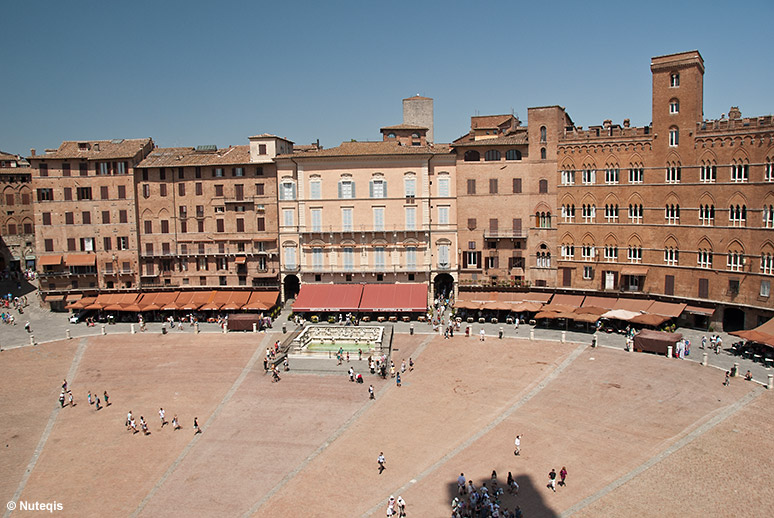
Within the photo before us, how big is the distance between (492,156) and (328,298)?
1987 cm

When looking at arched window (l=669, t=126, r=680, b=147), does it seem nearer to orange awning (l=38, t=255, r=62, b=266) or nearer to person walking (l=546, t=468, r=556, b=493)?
person walking (l=546, t=468, r=556, b=493)

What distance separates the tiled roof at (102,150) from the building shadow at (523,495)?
4709 centimetres

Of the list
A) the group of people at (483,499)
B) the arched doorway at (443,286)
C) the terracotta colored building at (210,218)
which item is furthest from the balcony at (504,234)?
the group of people at (483,499)

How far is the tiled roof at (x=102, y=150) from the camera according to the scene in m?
60.8

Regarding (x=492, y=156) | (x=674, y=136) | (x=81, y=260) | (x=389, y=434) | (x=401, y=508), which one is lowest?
(x=401, y=508)

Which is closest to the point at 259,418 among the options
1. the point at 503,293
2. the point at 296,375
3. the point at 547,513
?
the point at 296,375

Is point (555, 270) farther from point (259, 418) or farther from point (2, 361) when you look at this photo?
point (2, 361)

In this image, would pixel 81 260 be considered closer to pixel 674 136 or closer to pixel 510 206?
pixel 510 206

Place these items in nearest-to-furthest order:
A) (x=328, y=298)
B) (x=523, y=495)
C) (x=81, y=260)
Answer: (x=523, y=495) → (x=328, y=298) → (x=81, y=260)

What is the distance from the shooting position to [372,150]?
5903 centimetres

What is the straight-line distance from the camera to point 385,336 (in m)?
51.6

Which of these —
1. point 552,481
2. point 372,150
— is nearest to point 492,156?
point 372,150

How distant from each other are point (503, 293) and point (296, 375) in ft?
71.1

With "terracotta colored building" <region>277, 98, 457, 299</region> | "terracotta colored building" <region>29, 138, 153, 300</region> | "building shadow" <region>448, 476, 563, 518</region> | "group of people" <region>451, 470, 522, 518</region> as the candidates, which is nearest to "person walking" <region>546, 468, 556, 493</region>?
"building shadow" <region>448, 476, 563, 518</region>
